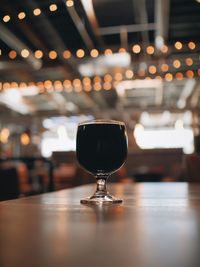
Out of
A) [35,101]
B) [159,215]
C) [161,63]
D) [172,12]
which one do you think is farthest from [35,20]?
[35,101]

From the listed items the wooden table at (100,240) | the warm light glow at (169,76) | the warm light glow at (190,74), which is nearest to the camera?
the wooden table at (100,240)

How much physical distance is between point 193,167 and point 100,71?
6068mm

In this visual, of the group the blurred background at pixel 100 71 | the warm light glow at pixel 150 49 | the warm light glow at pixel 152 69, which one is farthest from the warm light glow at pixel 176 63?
A: the warm light glow at pixel 150 49

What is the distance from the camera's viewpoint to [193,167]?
77.0 inches

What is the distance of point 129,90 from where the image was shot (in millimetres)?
9891

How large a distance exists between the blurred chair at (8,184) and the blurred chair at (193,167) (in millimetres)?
881

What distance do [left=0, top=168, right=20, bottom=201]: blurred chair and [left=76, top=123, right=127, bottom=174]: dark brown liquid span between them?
1002mm

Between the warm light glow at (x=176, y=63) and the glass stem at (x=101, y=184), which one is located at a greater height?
the warm light glow at (x=176, y=63)

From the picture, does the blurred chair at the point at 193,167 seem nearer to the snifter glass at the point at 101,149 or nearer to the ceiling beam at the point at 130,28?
the snifter glass at the point at 101,149

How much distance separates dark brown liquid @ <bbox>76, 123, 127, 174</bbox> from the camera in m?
0.78

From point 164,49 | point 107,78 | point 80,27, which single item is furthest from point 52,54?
point 164,49

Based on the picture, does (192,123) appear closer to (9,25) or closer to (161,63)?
(161,63)

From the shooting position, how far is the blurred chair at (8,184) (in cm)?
171

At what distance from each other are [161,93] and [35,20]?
5972 millimetres
